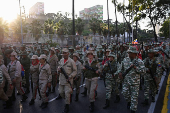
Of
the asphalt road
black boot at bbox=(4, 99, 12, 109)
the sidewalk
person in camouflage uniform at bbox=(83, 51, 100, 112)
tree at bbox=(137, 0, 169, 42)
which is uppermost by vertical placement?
tree at bbox=(137, 0, 169, 42)

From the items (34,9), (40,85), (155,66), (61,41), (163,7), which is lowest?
(40,85)

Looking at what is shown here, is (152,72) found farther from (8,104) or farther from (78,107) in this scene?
(8,104)

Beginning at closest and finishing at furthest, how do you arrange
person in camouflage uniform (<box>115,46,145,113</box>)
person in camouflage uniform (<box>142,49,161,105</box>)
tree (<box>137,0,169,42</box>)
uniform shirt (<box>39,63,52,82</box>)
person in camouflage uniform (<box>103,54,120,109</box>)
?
person in camouflage uniform (<box>115,46,145,113</box>)
uniform shirt (<box>39,63,52,82</box>)
person in camouflage uniform (<box>103,54,120,109</box>)
person in camouflage uniform (<box>142,49,161,105</box>)
tree (<box>137,0,169,42</box>)

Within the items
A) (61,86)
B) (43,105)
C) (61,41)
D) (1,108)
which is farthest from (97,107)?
(61,41)

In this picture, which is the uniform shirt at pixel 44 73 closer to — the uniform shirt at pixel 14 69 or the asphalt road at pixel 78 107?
the uniform shirt at pixel 14 69

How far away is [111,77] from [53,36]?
11.9 m

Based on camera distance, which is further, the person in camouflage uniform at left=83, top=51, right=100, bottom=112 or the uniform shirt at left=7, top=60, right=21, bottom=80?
→ the uniform shirt at left=7, top=60, right=21, bottom=80

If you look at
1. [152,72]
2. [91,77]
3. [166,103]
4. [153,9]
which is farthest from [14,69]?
[153,9]

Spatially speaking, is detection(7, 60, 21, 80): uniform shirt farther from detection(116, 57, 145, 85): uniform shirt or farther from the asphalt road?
detection(116, 57, 145, 85): uniform shirt

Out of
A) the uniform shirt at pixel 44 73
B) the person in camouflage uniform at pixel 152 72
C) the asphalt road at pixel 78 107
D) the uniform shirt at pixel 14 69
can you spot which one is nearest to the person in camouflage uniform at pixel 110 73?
the asphalt road at pixel 78 107

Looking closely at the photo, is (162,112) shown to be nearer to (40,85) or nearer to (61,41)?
(40,85)

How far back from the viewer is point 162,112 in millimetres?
5594

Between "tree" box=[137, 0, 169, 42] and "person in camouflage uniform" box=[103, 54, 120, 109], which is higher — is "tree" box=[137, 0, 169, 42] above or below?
above

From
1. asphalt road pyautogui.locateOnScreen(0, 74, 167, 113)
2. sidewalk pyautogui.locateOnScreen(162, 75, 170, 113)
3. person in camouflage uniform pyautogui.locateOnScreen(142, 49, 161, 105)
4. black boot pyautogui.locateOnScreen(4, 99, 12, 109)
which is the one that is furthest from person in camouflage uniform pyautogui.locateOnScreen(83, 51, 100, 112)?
black boot pyautogui.locateOnScreen(4, 99, 12, 109)
